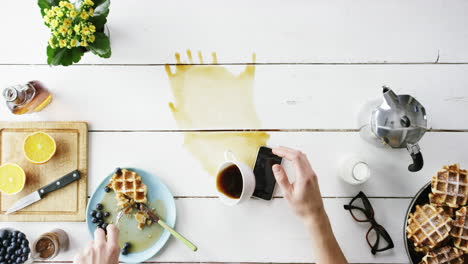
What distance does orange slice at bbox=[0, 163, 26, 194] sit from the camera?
126 cm

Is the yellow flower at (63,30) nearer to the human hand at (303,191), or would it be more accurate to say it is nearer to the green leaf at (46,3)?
the green leaf at (46,3)

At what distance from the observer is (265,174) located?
1.26 meters

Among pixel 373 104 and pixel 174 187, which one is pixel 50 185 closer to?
pixel 174 187

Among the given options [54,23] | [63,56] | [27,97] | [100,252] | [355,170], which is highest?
[54,23]

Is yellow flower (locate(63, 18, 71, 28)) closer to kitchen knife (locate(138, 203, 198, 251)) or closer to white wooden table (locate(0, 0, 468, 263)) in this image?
white wooden table (locate(0, 0, 468, 263))

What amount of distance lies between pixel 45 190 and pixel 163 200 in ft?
1.29

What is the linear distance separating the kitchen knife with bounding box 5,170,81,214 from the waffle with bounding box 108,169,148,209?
0.13 metres

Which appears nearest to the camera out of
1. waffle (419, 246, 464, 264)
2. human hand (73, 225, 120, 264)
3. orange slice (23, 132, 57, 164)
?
human hand (73, 225, 120, 264)

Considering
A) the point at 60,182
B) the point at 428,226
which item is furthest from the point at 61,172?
the point at 428,226

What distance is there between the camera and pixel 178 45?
4.24 feet

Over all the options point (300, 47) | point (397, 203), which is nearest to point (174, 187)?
point (300, 47)

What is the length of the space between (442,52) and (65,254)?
1432mm

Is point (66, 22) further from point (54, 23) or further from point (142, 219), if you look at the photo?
point (142, 219)

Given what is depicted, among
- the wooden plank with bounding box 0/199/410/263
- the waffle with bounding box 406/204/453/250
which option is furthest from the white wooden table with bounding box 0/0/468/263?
the waffle with bounding box 406/204/453/250
